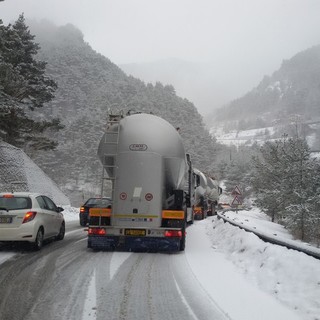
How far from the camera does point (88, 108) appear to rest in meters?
119

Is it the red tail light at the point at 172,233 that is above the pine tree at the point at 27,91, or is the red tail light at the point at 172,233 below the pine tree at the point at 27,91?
below

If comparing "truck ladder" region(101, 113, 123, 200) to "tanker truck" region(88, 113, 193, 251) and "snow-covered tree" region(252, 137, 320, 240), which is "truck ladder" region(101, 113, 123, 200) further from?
"snow-covered tree" region(252, 137, 320, 240)

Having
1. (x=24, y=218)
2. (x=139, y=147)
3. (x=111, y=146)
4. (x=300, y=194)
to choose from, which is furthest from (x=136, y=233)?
(x=300, y=194)

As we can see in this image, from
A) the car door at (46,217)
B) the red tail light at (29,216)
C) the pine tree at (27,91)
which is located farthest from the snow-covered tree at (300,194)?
the red tail light at (29,216)

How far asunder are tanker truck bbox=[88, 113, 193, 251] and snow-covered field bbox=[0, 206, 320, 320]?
118cm

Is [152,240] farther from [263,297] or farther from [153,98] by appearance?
[153,98]

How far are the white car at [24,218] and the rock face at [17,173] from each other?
1843 cm

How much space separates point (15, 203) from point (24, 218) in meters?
0.60

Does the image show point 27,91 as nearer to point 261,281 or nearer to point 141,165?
point 141,165

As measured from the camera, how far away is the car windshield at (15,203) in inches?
416

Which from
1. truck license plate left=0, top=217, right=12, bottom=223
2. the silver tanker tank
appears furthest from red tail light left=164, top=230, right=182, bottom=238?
truck license plate left=0, top=217, right=12, bottom=223

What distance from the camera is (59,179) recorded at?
300ft

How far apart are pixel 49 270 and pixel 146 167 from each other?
13.4 feet

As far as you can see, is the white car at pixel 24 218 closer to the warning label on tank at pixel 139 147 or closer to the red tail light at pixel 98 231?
the red tail light at pixel 98 231
